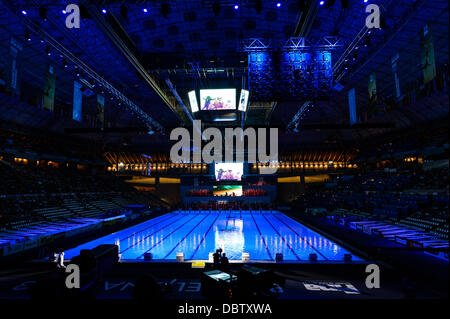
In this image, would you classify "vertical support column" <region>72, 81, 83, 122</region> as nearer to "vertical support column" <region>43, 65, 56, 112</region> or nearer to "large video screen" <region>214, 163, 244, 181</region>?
"vertical support column" <region>43, 65, 56, 112</region>

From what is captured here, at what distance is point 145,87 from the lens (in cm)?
2112

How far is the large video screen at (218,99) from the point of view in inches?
597

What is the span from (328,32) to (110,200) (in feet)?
82.6

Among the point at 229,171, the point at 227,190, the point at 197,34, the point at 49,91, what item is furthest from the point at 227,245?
the point at 227,190

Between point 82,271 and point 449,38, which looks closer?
point 449,38

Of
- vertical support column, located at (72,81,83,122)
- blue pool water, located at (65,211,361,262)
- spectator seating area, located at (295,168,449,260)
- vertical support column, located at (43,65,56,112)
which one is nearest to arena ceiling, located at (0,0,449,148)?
vertical support column, located at (72,81,83,122)

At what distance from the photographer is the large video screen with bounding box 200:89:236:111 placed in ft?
49.8

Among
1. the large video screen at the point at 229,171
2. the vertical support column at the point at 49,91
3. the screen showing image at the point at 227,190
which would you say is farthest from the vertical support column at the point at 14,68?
the screen showing image at the point at 227,190

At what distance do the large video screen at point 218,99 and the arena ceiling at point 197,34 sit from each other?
1.39 meters

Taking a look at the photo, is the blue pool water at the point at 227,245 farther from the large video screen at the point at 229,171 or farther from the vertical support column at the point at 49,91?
the large video screen at the point at 229,171

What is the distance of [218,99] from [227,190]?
68.5ft

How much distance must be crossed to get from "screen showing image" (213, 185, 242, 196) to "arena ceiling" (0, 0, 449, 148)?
17497mm
